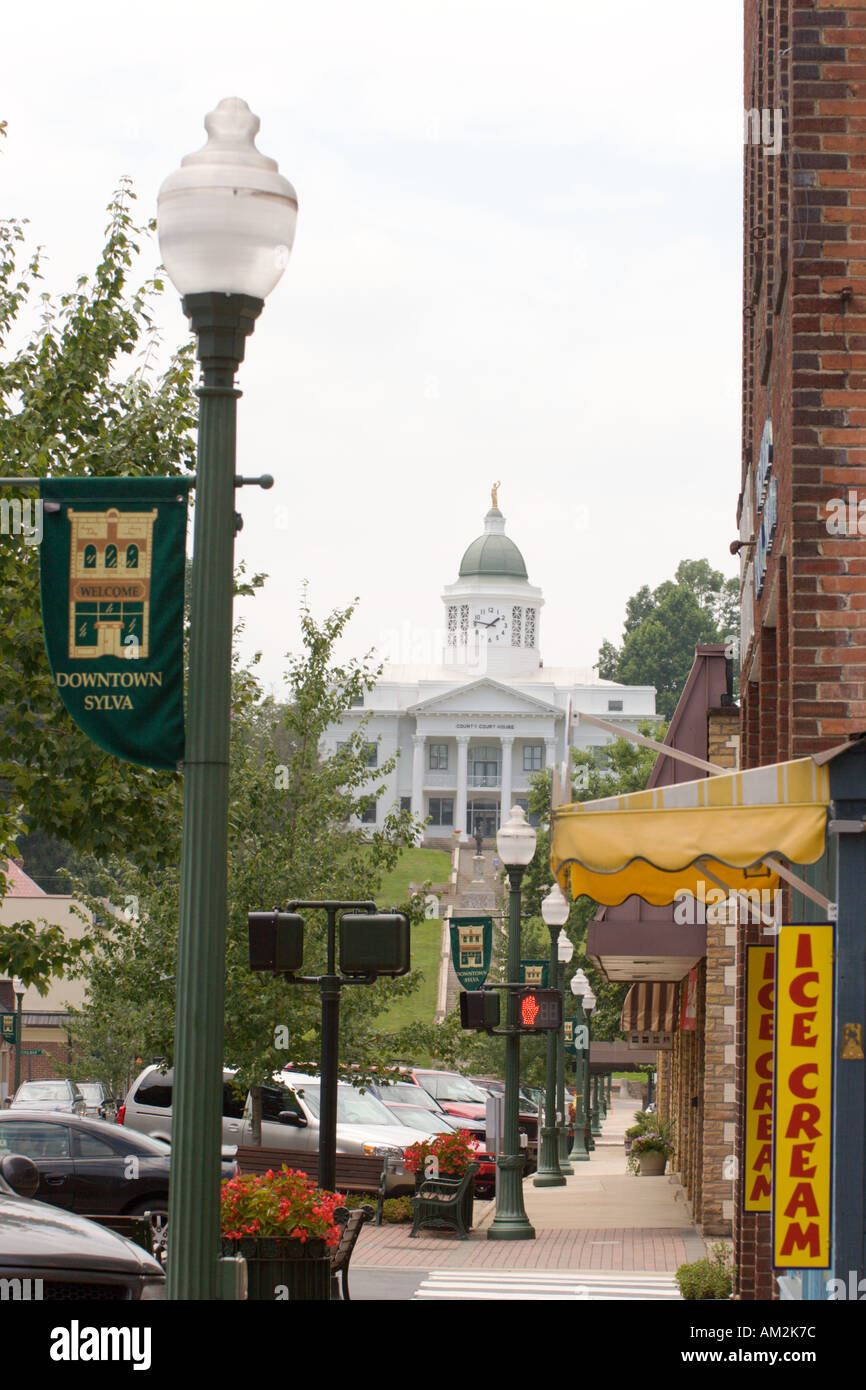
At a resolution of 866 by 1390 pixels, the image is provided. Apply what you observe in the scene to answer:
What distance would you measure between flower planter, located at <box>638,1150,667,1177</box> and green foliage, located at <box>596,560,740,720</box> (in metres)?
117

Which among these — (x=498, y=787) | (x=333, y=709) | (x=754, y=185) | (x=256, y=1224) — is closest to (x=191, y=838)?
(x=256, y=1224)

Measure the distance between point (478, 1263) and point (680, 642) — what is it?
139951 millimetres

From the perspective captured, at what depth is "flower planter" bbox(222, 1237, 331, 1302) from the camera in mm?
11703

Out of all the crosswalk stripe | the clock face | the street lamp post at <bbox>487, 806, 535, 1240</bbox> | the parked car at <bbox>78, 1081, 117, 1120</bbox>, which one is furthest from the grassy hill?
the clock face

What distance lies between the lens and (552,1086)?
2772 centimetres

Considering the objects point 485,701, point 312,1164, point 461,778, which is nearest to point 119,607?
point 312,1164

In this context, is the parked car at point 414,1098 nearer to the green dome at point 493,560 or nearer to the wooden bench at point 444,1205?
the wooden bench at point 444,1205

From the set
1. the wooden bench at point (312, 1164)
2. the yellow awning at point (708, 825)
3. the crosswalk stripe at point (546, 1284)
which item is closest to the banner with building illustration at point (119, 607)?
the yellow awning at point (708, 825)

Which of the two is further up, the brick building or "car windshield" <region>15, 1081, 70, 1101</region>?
the brick building

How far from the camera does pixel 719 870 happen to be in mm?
8789

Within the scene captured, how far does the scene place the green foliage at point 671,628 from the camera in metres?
155

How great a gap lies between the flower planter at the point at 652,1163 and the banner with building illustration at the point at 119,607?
2781 centimetres

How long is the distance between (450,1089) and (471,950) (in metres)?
13.0

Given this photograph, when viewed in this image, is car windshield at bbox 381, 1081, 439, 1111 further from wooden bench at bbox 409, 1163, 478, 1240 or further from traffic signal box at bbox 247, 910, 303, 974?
traffic signal box at bbox 247, 910, 303, 974
